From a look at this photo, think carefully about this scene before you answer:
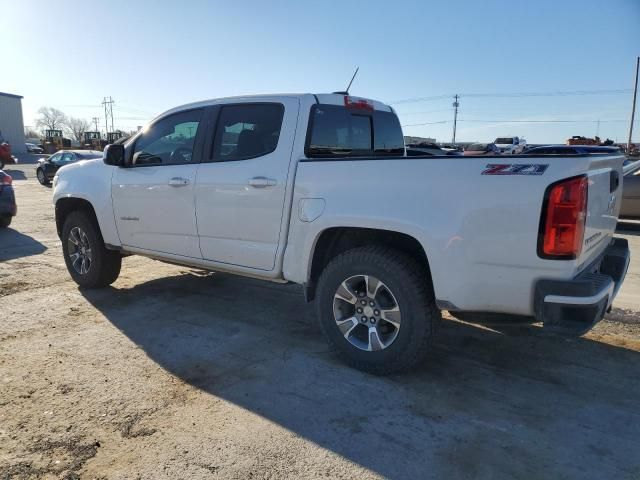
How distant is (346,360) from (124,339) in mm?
1962

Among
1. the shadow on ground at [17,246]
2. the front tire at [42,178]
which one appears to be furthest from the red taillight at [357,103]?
the front tire at [42,178]

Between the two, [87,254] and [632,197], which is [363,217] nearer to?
[87,254]

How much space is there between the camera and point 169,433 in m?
2.84

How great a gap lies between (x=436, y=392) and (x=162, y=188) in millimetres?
3032

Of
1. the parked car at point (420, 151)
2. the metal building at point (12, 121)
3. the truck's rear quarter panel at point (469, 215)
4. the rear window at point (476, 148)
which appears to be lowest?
the truck's rear quarter panel at point (469, 215)

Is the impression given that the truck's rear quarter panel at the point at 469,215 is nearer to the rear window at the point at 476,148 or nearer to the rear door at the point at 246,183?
the rear door at the point at 246,183

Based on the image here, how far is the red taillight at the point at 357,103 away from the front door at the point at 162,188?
1345 millimetres

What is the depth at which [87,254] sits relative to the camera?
5.61 meters

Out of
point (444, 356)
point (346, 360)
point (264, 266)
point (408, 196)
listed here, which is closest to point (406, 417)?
point (346, 360)

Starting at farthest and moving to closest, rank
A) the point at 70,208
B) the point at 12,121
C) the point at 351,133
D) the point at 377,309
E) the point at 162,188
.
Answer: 1. the point at 12,121
2. the point at 70,208
3. the point at 162,188
4. the point at 351,133
5. the point at 377,309

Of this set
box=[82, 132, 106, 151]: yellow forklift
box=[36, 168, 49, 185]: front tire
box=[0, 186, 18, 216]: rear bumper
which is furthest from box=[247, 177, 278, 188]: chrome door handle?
box=[82, 132, 106, 151]: yellow forklift

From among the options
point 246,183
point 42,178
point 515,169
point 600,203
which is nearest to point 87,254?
point 246,183

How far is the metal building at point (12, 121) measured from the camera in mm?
56188

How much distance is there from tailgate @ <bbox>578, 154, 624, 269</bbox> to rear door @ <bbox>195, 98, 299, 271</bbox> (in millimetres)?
2077
